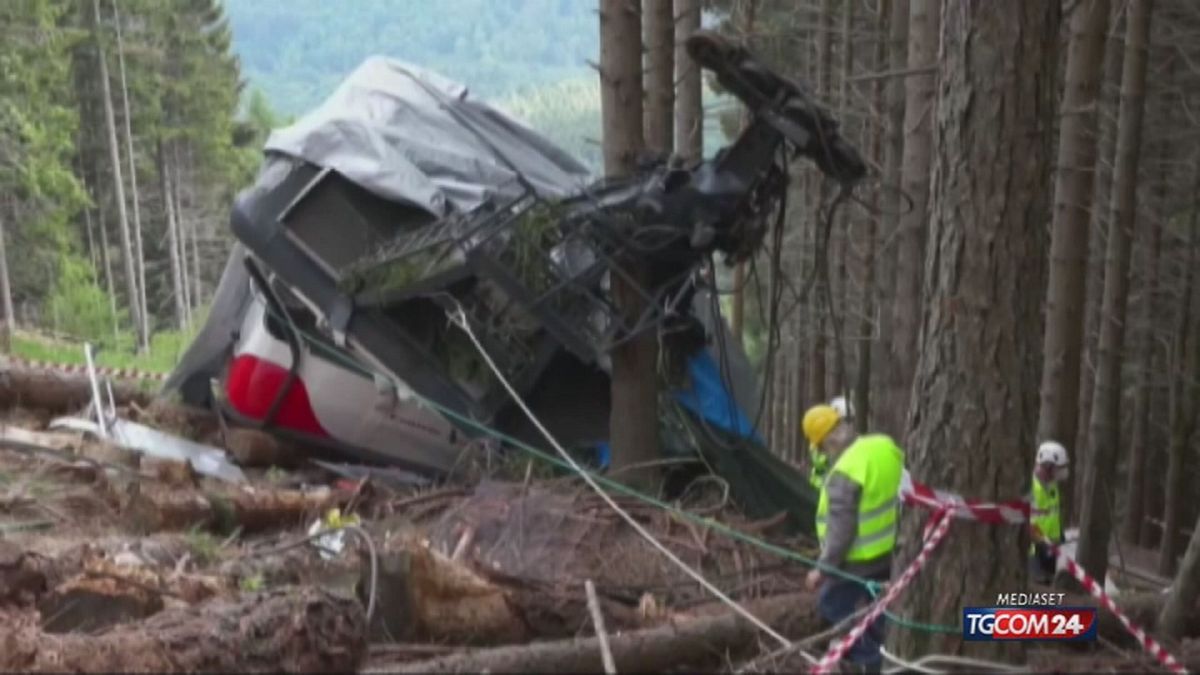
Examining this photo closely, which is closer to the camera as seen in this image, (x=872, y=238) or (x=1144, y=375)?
(x=872, y=238)

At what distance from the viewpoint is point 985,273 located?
15.1 ft

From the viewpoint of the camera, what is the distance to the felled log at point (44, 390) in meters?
10.7

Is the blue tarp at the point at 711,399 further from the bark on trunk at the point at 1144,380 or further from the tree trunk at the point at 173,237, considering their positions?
the tree trunk at the point at 173,237

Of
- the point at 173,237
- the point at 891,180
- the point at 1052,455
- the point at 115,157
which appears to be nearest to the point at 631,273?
the point at 1052,455

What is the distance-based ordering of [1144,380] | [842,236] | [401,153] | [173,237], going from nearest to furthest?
[401,153] → [1144,380] → [842,236] → [173,237]

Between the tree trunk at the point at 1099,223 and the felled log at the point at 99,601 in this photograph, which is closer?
the felled log at the point at 99,601

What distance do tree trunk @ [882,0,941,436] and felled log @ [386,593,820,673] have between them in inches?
136

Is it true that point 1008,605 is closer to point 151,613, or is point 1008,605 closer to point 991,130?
point 991,130

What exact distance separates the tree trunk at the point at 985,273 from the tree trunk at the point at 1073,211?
Answer: 5.05 meters

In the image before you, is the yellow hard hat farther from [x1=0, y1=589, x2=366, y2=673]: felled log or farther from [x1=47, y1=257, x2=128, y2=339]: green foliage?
[x1=47, y1=257, x2=128, y2=339]: green foliage

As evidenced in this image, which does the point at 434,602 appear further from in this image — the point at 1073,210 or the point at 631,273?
the point at 1073,210

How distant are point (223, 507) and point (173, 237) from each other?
1386 inches

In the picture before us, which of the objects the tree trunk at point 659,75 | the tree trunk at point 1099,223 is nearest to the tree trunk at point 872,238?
the tree trunk at point 1099,223

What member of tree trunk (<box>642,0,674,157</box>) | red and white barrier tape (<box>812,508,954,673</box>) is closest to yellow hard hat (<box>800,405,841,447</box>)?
red and white barrier tape (<box>812,508,954,673</box>)
